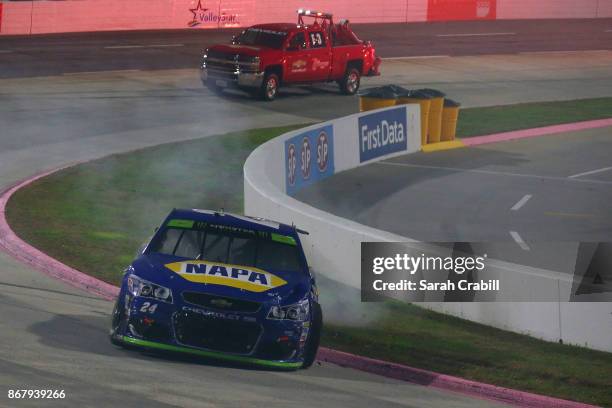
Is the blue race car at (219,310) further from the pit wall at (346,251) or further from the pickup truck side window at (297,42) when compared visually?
the pickup truck side window at (297,42)

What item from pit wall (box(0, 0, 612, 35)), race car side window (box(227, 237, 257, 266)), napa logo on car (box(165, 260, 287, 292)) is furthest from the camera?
pit wall (box(0, 0, 612, 35))

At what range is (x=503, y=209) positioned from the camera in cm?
A: 2408

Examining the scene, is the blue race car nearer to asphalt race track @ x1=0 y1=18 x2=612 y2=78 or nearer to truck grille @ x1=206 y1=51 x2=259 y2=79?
truck grille @ x1=206 y1=51 x2=259 y2=79

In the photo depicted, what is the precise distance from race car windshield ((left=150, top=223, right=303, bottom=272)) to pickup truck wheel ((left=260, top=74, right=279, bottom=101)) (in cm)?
2143

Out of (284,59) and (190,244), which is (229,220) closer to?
(190,244)

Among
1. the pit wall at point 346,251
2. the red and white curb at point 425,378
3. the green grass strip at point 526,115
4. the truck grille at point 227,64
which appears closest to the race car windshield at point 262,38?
the truck grille at point 227,64

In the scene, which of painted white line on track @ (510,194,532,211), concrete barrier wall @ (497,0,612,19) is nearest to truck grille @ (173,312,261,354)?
→ painted white line on track @ (510,194,532,211)

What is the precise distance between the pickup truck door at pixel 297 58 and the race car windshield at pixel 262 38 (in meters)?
0.29

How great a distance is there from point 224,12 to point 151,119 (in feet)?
58.7

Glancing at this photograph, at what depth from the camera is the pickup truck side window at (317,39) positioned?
1405 inches

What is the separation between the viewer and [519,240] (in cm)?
2108

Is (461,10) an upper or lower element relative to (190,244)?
upper

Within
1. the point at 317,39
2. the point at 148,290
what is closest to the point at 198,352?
the point at 148,290

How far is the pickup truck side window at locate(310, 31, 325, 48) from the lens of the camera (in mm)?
35688
